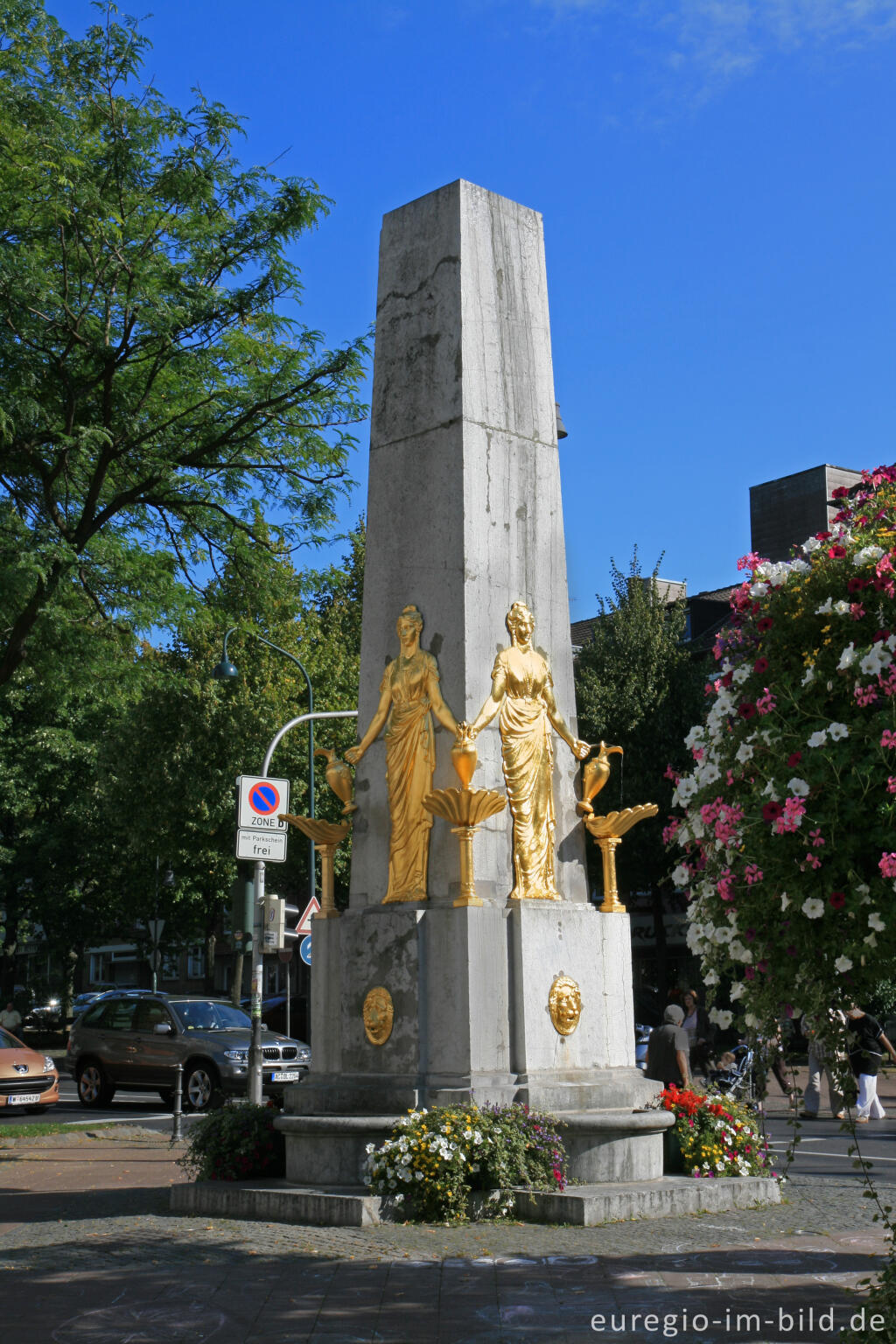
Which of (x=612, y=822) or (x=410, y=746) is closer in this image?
(x=410, y=746)

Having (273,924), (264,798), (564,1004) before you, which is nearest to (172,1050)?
(273,924)

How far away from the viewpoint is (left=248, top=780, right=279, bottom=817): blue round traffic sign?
17.1 metres

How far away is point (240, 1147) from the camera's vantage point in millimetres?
10922

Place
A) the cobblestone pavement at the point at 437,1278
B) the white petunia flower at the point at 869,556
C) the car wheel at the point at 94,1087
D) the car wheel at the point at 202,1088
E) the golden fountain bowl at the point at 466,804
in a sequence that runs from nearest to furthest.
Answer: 1. the white petunia flower at the point at 869,556
2. the cobblestone pavement at the point at 437,1278
3. the golden fountain bowl at the point at 466,804
4. the car wheel at the point at 202,1088
5. the car wheel at the point at 94,1087

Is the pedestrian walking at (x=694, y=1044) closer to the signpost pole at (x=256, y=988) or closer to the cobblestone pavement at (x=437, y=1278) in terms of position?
the signpost pole at (x=256, y=988)

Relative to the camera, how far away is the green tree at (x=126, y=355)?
16.3m

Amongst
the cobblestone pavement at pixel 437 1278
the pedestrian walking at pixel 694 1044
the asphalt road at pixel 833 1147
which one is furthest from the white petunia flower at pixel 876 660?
the pedestrian walking at pixel 694 1044

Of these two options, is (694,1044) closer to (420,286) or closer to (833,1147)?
(833,1147)

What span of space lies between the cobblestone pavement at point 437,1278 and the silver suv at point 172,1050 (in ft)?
39.3

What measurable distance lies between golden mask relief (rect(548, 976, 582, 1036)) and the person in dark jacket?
2970 millimetres

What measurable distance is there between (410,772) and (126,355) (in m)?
8.12

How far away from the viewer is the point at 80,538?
17375 millimetres

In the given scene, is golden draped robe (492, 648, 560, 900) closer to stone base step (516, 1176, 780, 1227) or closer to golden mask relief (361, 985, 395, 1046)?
golden mask relief (361, 985, 395, 1046)

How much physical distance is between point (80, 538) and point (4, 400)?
182 cm
